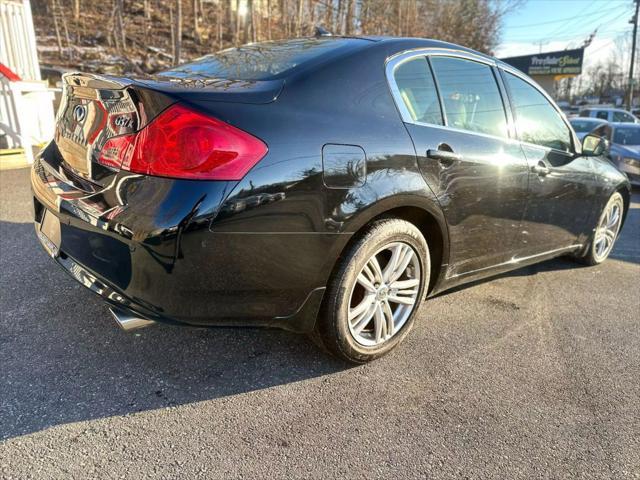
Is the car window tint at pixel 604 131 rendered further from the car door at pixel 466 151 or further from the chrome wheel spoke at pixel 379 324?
the chrome wheel spoke at pixel 379 324

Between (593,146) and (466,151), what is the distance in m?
1.78

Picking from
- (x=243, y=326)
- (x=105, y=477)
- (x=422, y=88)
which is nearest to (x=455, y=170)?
(x=422, y=88)

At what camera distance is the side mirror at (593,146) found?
3.87 meters

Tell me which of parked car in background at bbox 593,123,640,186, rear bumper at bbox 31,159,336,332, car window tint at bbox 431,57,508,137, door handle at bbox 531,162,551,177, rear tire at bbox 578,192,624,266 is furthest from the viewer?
parked car in background at bbox 593,123,640,186

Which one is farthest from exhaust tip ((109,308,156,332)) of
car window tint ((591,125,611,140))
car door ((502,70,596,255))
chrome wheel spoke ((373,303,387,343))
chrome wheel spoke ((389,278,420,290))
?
car window tint ((591,125,611,140))

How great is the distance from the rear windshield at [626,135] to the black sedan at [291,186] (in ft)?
28.1

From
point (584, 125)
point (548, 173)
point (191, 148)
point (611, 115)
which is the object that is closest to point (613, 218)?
point (548, 173)

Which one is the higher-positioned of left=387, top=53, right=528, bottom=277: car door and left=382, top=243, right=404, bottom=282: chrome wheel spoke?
left=387, top=53, right=528, bottom=277: car door

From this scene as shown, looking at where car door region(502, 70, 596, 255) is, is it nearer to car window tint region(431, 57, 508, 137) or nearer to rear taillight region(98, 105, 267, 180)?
car window tint region(431, 57, 508, 137)

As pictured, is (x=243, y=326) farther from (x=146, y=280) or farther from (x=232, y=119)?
(x=232, y=119)

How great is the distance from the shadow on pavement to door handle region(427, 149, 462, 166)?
48.5 inches

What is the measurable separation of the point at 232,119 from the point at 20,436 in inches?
60.2

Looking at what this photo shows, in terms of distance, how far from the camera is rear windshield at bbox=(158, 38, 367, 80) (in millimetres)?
2408

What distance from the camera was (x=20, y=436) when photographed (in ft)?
6.38
